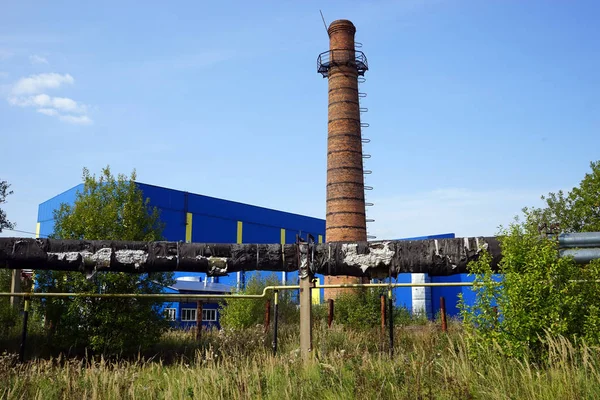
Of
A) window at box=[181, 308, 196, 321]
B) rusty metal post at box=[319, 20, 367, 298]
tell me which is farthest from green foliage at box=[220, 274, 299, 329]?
window at box=[181, 308, 196, 321]

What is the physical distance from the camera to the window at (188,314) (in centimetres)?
2820

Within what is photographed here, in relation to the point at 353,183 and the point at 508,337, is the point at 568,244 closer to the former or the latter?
the point at 508,337

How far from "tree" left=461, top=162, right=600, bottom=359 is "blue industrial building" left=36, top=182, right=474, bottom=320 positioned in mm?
22615

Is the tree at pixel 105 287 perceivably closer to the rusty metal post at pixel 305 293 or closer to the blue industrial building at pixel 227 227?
the rusty metal post at pixel 305 293

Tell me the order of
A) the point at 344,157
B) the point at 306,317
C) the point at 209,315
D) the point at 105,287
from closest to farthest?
the point at 306,317
the point at 105,287
the point at 344,157
the point at 209,315

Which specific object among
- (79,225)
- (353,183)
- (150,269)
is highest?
(353,183)

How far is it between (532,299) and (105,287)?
9.01m

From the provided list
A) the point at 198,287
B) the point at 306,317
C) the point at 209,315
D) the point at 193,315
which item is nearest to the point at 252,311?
the point at 193,315

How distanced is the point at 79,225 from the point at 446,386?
976 cm

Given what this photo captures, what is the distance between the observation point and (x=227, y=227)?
131 feet

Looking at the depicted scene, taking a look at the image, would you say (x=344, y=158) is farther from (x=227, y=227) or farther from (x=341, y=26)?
(x=227, y=227)

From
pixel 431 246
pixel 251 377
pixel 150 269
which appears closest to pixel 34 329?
pixel 150 269

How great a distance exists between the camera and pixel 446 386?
5250 mm

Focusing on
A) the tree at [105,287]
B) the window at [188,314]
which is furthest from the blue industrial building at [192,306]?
the tree at [105,287]
